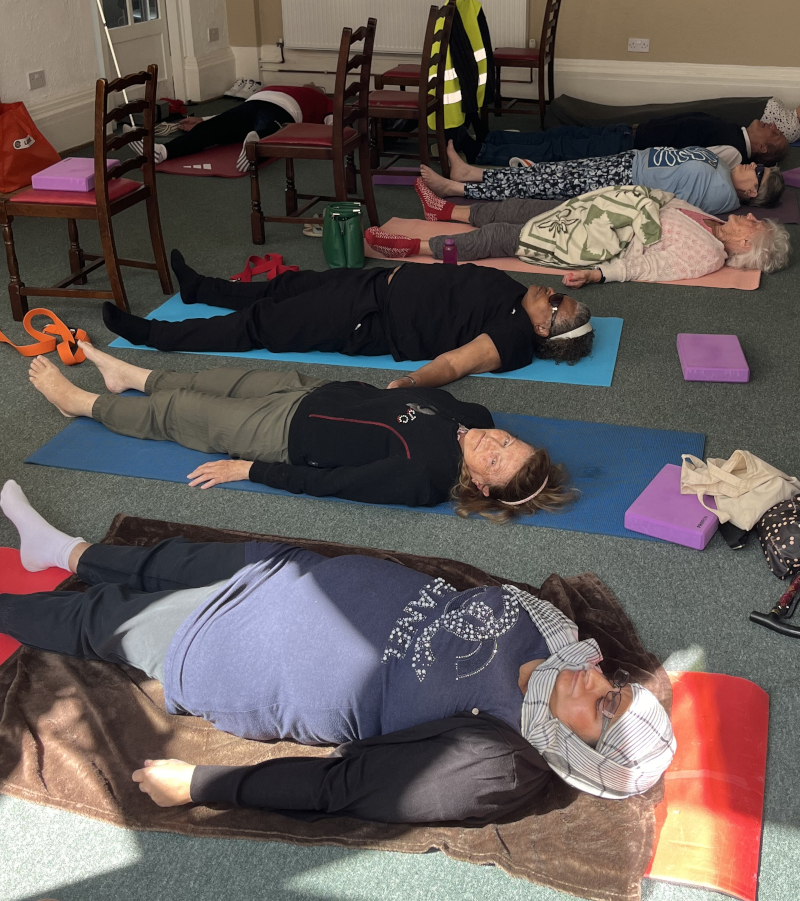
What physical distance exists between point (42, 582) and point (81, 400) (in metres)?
0.87

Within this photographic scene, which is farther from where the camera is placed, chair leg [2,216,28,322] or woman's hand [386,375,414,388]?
chair leg [2,216,28,322]

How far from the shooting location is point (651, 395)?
10.5 feet

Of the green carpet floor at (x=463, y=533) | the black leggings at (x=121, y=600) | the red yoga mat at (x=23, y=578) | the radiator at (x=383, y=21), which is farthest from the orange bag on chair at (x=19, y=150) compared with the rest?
the radiator at (x=383, y=21)

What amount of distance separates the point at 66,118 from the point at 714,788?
18.9 ft

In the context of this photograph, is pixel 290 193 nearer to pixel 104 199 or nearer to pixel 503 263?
pixel 503 263

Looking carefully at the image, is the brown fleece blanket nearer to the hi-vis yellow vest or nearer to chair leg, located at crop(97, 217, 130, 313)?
chair leg, located at crop(97, 217, 130, 313)

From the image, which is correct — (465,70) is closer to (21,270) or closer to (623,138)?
(623,138)

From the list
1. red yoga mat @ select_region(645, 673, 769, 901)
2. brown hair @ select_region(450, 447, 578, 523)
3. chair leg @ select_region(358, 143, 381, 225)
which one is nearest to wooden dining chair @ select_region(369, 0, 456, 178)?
chair leg @ select_region(358, 143, 381, 225)

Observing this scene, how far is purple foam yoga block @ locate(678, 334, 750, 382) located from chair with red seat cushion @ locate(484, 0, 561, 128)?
376 centimetres

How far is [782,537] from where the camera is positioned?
230cm

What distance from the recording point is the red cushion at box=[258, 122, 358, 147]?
14.5 feet

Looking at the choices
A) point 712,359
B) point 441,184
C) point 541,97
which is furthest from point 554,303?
point 541,97

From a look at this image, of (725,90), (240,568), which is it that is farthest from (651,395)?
(725,90)

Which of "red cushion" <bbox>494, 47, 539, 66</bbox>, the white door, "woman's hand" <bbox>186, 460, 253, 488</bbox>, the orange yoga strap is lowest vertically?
"woman's hand" <bbox>186, 460, 253, 488</bbox>
